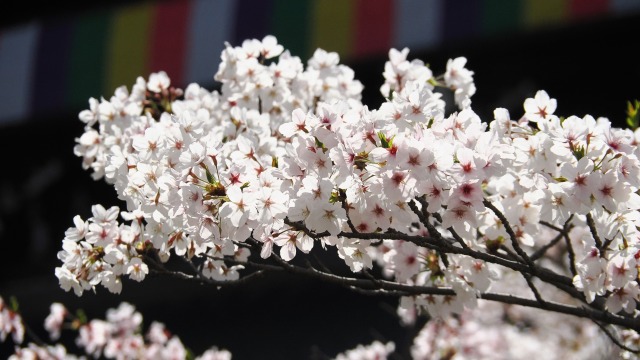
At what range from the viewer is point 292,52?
8.71m

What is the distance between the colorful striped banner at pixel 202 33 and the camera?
8031 millimetres

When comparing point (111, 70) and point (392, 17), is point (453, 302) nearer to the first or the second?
point (392, 17)

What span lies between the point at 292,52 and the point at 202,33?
1.26 meters

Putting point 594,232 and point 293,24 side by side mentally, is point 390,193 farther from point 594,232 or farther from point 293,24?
point 293,24

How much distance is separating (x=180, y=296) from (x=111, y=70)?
8.48ft

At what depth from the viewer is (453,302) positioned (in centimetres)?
302

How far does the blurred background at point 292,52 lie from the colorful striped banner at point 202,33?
0.04 ft

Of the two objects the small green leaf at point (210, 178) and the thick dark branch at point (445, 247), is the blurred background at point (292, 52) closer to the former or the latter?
the thick dark branch at point (445, 247)

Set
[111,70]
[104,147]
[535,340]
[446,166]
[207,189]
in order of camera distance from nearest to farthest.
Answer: [446,166]
[207,189]
[104,147]
[535,340]
[111,70]

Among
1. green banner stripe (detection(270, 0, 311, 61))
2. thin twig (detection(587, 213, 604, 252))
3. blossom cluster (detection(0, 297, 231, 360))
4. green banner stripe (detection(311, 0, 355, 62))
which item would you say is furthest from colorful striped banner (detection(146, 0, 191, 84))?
thin twig (detection(587, 213, 604, 252))

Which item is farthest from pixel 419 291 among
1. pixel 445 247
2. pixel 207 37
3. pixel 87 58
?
pixel 87 58

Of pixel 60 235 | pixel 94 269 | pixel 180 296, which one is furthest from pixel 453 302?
pixel 60 235

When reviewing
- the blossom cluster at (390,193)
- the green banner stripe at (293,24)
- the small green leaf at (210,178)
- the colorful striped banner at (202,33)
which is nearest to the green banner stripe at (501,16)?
the colorful striped banner at (202,33)

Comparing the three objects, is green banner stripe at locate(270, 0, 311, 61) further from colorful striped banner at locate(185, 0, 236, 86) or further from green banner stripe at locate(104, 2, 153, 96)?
green banner stripe at locate(104, 2, 153, 96)
